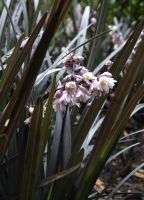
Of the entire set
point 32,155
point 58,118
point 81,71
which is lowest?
point 32,155

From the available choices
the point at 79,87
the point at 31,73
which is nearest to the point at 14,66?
the point at 31,73

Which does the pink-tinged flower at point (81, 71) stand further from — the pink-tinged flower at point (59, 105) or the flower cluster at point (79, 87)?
→ the pink-tinged flower at point (59, 105)

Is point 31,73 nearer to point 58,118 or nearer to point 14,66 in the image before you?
point 14,66

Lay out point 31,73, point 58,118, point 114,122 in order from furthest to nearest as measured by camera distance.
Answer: point 58,118
point 114,122
point 31,73

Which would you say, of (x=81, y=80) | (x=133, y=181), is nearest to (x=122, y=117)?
(x=81, y=80)

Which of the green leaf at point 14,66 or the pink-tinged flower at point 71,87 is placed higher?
the green leaf at point 14,66

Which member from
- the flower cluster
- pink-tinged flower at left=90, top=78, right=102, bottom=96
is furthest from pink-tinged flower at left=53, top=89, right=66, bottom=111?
pink-tinged flower at left=90, top=78, right=102, bottom=96

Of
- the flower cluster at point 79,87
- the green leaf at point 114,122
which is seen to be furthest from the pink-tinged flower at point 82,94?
the green leaf at point 114,122

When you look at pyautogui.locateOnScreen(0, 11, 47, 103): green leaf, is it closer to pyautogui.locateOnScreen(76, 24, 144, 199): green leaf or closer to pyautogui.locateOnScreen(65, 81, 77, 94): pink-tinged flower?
pyautogui.locateOnScreen(65, 81, 77, 94): pink-tinged flower
